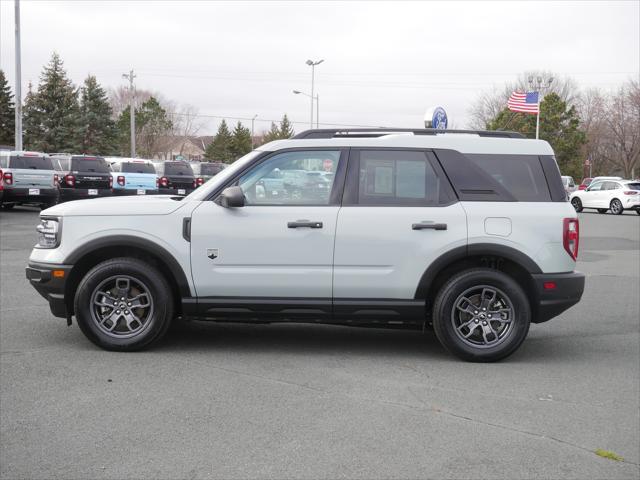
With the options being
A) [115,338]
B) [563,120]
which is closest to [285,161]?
[115,338]

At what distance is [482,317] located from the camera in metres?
6.35

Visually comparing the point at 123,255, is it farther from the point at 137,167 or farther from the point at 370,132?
the point at 137,167

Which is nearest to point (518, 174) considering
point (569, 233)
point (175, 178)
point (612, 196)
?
point (569, 233)

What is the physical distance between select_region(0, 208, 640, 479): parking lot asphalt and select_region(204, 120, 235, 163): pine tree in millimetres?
89853

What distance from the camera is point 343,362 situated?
626 centimetres

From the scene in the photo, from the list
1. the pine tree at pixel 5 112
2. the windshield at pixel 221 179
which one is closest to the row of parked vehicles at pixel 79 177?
the windshield at pixel 221 179

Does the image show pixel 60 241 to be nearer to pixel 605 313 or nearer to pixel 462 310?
pixel 462 310

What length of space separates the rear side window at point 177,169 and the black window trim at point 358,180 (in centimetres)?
2286

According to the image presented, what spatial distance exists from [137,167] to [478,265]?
2453 cm

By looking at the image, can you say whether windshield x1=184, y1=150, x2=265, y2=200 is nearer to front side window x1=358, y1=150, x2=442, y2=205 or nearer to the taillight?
front side window x1=358, y1=150, x2=442, y2=205

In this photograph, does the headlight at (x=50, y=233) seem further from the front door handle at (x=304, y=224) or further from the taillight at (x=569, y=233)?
the taillight at (x=569, y=233)

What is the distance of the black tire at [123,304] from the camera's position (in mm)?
6289

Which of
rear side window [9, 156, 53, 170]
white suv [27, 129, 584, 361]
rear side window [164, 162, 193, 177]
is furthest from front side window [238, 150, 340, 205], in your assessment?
rear side window [164, 162, 193, 177]

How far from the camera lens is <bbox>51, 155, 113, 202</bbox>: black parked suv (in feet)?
80.9
